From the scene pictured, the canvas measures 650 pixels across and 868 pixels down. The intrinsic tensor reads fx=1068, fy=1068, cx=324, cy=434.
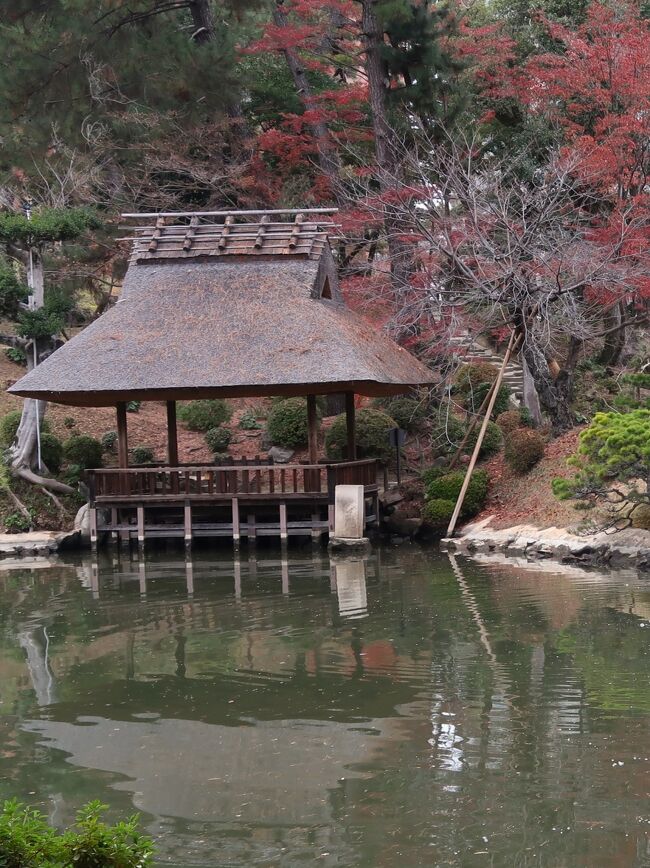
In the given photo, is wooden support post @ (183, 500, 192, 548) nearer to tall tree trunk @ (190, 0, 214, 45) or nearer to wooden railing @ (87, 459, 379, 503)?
wooden railing @ (87, 459, 379, 503)

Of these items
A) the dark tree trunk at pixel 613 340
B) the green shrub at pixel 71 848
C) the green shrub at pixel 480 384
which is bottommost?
the green shrub at pixel 71 848

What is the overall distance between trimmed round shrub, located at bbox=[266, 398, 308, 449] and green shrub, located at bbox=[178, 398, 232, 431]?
2.44 metres

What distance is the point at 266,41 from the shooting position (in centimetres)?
2547

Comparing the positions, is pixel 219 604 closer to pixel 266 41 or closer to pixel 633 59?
pixel 633 59

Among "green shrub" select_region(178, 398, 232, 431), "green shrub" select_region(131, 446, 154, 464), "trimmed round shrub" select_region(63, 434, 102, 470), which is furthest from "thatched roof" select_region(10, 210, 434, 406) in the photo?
"green shrub" select_region(178, 398, 232, 431)

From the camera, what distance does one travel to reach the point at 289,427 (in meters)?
24.8

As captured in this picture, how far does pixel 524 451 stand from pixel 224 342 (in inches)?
250

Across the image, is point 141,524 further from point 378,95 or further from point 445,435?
point 378,95

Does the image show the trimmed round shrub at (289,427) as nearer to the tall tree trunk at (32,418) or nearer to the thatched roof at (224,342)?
the thatched roof at (224,342)

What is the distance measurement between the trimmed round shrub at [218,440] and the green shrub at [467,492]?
20.1 feet

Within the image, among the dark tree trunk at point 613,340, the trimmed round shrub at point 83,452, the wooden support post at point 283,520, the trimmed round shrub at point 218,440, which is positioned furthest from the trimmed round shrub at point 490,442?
the trimmed round shrub at point 83,452

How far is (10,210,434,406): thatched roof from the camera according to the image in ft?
65.3

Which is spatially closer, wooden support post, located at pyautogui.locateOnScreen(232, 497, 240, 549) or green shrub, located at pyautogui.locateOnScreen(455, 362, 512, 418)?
wooden support post, located at pyautogui.locateOnScreen(232, 497, 240, 549)

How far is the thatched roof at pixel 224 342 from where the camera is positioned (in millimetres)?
19906
